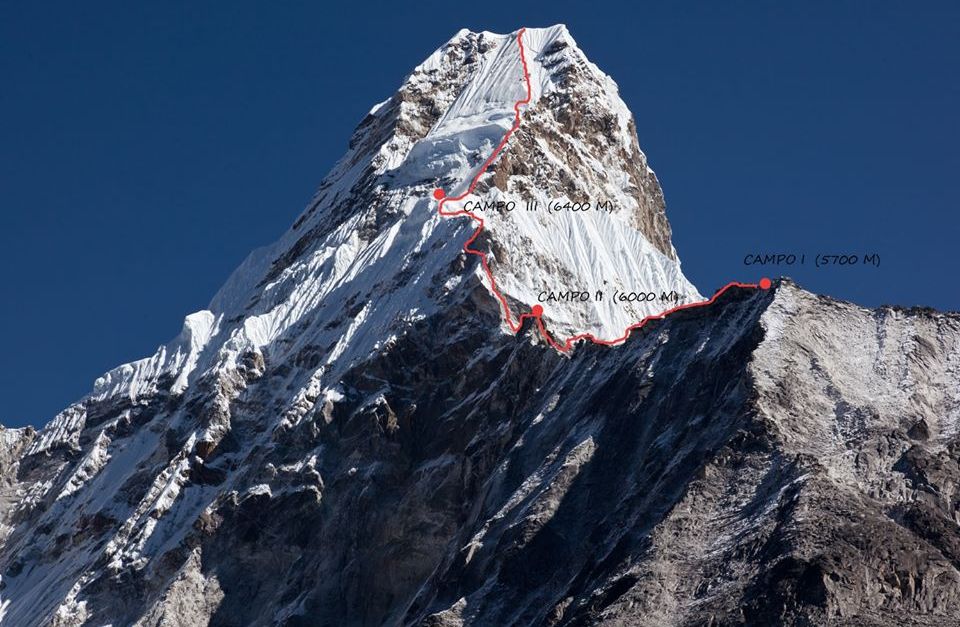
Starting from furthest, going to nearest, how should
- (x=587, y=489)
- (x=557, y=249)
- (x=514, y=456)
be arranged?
(x=557, y=249), (x=514, y=456), (x=587, y=489)

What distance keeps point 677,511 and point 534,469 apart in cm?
2167

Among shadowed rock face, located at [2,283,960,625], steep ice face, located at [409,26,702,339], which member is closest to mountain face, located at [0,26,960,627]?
shadowed rock face, located at [2,283,960,625]

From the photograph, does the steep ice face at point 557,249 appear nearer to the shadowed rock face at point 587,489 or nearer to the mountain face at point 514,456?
the mountain face at point 514,456

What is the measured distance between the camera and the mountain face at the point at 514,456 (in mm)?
122562

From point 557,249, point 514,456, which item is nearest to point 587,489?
point 514,456

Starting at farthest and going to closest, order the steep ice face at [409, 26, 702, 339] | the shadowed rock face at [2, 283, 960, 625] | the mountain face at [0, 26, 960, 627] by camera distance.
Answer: the steep ice face at [409, 26, 702, 339] < the mountain face at [0, 26, 960, 627] < the shadowed rock face at [2, 283, 960, 625]

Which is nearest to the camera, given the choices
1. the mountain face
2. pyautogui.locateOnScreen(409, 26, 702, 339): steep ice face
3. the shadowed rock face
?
the shadowed rock face

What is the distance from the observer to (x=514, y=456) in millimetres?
151625

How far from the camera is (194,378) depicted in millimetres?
193625

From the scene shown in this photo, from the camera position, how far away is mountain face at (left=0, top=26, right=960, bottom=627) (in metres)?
123

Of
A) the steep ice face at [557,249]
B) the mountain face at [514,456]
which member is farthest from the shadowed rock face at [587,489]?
the steep ice face at [557,249]

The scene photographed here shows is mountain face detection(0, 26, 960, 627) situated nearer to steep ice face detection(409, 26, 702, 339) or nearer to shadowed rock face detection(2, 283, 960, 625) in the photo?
shadowed rock face detection(2, 283, 960, 625)

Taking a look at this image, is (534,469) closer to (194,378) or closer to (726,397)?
(726,397)

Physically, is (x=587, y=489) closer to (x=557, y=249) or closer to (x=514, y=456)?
(x=514, y=456)
